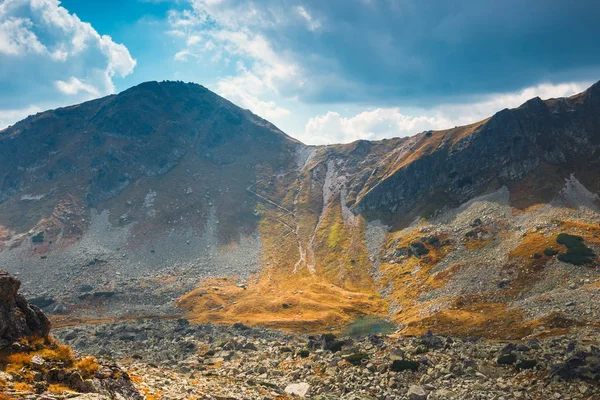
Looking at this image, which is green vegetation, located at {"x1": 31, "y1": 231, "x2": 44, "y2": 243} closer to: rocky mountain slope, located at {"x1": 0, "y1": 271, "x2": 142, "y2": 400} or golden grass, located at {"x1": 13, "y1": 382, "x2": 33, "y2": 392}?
rocky mountain slope, located at {"x1": 0, "y1": 271, "x2": 142, "y2": 400}

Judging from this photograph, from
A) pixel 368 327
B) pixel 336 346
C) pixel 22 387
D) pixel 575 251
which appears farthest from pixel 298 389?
pixel 575 251

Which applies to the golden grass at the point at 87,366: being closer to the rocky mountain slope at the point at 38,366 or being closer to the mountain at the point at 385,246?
the rocky mountain slope at the point at 38,366

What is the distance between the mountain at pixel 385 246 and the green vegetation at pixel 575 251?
36 cm

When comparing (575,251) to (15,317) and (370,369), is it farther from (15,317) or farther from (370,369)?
(15,317)

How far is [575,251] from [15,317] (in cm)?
10221

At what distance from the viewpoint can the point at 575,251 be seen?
279ft

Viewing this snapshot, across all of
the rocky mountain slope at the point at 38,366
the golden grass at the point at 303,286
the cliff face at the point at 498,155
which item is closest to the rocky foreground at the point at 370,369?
the rocky mountain slope at the point at 38,366

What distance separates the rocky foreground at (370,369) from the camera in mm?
37125

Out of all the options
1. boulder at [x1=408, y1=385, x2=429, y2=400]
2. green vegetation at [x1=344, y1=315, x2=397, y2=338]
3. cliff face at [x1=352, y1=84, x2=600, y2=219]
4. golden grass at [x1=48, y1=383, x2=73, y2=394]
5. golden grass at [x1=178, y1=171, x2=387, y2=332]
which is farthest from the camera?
cliff face at [x1=352, y1=84, x2=600, y2=219]

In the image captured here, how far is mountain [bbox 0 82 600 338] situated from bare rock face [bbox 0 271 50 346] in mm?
66437

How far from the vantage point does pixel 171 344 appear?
78.9 metres

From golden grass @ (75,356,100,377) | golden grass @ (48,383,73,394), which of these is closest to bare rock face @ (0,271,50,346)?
golden grass @ (75,356,100,377)

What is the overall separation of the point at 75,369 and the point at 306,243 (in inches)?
5588

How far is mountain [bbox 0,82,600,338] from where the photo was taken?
84812mm
